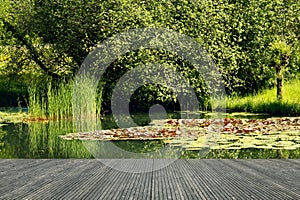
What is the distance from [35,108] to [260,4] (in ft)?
17.7

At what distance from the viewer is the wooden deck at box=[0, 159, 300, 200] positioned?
249 centimetres

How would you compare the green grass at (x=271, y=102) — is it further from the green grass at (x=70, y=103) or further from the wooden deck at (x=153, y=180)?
the wooden deck at (x=153, y=180)

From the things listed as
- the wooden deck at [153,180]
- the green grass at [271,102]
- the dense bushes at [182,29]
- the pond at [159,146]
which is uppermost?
the dense bushes at [182,29]

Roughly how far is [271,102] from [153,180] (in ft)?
20.9

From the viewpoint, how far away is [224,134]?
545 centimetres

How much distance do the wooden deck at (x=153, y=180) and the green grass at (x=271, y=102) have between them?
198 inches

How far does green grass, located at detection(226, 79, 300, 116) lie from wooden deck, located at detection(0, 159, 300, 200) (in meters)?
5.03

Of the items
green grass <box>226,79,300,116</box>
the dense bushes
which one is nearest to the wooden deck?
green grass <box>226,79,300,116</box>

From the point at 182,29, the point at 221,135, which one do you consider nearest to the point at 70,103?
the point at 182,29

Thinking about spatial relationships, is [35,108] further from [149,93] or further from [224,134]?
[224,134]

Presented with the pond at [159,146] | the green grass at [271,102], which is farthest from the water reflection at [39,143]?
the green grass at [271,102]

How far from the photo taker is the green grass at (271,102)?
8430 mm

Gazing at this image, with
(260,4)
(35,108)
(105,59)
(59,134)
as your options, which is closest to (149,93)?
(105,59)

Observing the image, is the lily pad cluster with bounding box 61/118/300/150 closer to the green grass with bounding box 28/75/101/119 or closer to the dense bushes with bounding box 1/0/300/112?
the green grass with bounding box 28/75/101/119
